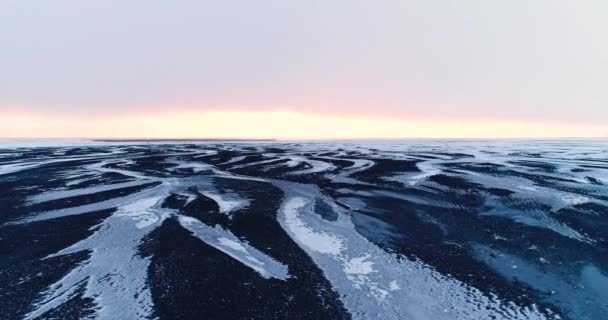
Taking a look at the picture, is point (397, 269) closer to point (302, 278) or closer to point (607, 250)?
point (302, 278)

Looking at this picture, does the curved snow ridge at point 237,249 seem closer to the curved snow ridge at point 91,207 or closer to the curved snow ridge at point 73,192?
the curved snow ridge at point 91,207

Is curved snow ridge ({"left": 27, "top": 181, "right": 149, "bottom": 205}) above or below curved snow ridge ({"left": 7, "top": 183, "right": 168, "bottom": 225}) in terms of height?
below

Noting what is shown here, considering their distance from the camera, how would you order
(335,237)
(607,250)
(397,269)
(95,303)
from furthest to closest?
(335,237) < (607,250) < (397,269) < (95,303)

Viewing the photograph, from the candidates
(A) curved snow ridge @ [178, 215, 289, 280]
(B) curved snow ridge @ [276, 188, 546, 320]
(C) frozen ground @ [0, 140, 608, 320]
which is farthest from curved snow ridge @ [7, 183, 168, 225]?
Result: (B) curved snow ridge @ [276, 188, 546, 320]

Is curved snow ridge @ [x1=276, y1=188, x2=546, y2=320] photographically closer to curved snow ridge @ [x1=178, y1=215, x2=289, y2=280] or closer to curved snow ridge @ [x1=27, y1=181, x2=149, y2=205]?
curved snow ridge @ [x1=178, y1=215, x2=289, y2=280]

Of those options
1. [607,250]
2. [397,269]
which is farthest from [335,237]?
[607,250]

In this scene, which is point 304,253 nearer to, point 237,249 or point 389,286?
point 237,249

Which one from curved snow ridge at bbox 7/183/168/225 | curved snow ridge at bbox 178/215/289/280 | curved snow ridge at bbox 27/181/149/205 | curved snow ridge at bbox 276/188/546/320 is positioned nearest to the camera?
curved snow ridge at bbox 276/188/546/320
